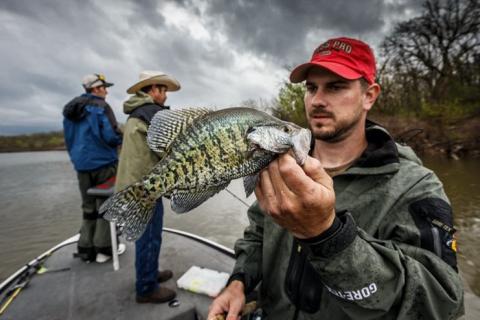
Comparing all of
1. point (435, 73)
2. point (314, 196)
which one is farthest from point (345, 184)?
point (435, 73)

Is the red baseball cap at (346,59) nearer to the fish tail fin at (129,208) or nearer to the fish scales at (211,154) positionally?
the fish scales at (211,154)

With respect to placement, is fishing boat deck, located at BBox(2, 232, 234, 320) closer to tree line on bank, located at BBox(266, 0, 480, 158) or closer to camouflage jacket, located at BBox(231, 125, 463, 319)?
camouflage jacket, located at BBox(231, 125, 463, 319)

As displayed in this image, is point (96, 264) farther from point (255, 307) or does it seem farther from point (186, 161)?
point (186, 161)

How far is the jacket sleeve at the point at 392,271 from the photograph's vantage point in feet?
4.04

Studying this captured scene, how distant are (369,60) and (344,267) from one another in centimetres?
183

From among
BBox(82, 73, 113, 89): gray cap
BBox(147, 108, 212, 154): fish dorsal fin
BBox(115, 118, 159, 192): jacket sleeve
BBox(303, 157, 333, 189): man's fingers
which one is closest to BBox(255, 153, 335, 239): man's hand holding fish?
BBox(303, 157, 333, 189): man's fingers

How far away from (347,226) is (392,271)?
1.14 ft

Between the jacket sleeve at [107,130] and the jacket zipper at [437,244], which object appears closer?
the jacket zipper at [437,244]

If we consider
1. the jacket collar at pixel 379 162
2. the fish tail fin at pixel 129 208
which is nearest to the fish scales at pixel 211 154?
the fish tail fin at pixel 129 208

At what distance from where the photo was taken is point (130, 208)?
1537mm

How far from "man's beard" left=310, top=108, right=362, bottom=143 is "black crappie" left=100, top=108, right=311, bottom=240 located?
873 millimetres

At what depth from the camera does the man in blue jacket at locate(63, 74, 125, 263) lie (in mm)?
3998

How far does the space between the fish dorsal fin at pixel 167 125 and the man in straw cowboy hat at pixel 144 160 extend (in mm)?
1374

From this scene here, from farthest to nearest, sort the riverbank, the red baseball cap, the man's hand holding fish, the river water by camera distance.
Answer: the riverbank, the river water, the red baseball cap, the man's hand holding fish
